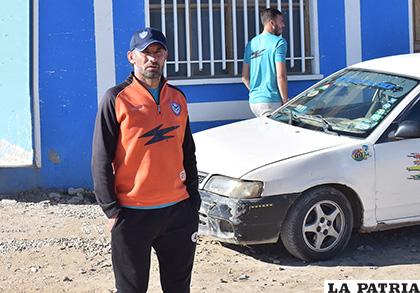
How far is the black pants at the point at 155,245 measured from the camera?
4133mm

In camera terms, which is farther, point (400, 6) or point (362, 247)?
point (400, 6)

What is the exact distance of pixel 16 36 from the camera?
8.85 m

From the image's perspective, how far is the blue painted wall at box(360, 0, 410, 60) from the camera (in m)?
9.31

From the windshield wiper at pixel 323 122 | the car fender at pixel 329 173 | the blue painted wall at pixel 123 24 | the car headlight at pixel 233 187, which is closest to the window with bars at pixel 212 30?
the blue painted wall at pixel 123 24

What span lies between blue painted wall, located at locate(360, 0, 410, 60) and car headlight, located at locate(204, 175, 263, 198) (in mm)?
3813

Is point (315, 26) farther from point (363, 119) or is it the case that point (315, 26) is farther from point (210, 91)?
point (363, 119)

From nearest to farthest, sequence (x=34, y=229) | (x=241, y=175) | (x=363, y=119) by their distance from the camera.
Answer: (x=241, y=175) < (x=363, y=119) < (x=34, y=229)

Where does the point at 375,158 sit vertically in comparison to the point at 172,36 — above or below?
below

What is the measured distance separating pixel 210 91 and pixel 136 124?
496 centimetres

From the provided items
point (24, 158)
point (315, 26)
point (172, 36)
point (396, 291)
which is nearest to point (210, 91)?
point (172, 36)

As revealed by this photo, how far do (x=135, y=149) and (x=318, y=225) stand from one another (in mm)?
2488

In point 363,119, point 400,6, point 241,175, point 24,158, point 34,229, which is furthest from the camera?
point 400,6

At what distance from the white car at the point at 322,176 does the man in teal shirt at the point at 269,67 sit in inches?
51.1

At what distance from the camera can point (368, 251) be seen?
21.8 feet
